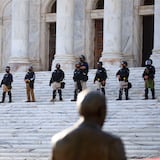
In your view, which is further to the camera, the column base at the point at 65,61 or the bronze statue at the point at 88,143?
the column base at the point at 65,61

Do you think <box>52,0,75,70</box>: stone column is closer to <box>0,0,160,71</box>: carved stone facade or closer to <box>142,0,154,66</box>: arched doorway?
<box>0,0,160,71</box>: carved stone facade

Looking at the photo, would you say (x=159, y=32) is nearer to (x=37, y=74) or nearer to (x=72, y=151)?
(x=37, y=74)

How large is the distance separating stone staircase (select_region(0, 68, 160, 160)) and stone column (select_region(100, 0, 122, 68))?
14.6 ft

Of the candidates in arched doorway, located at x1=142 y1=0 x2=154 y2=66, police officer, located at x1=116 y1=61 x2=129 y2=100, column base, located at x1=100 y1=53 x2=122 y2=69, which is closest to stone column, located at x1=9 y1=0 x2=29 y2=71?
column base, located at x1=100 y1=53 x2=122 y2=69

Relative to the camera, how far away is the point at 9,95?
24.5 m

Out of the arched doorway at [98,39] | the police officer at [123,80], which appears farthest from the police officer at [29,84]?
the arched doorway at [98,39]

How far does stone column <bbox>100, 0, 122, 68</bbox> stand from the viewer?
30031 mm

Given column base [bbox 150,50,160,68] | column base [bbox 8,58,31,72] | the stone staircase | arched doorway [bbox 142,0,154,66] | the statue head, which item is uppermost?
arched doorway [bbox 142,0,154,66]

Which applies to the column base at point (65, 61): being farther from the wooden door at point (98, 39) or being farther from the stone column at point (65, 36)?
the wooden door at point (98, 39)

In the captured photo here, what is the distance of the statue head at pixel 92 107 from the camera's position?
333cm

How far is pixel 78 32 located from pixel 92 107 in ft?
101

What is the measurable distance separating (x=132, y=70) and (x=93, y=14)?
7.15 m

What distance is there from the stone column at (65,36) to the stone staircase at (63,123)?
5590mm

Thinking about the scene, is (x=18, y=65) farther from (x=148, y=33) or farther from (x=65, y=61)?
(x=148, y=33)
